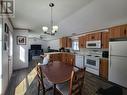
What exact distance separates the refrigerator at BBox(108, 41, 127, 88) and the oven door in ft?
2.66

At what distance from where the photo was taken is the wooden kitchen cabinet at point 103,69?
12.6ft

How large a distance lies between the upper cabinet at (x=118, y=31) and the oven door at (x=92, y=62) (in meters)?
1.32

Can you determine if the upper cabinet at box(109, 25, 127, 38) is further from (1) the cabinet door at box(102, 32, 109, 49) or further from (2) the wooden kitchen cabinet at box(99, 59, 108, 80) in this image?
(2) the wooden kitchen cabinet at box(99, 59, 108, 80)

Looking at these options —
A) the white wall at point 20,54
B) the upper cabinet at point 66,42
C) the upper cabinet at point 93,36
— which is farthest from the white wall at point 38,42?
the upper cabinet at point 93,36

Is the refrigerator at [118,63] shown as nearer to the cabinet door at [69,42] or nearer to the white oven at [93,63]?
the white oven at [93,63]

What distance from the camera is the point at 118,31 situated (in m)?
3.34

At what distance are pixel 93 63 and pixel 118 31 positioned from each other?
187 centimetres

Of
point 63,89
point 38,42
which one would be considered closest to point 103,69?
point 63,89

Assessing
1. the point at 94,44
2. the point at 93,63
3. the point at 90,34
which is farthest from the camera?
the point at 90,34

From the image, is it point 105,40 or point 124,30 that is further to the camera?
point 105,40

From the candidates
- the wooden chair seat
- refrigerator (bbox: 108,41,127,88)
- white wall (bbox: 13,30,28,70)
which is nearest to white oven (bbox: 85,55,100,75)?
Result: refrigerator (bbox: 108,41,127,88)

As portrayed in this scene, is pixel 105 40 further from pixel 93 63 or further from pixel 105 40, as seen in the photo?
pixel 93 63

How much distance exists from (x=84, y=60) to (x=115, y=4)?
3317 millimetres

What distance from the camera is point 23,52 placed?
579cm
